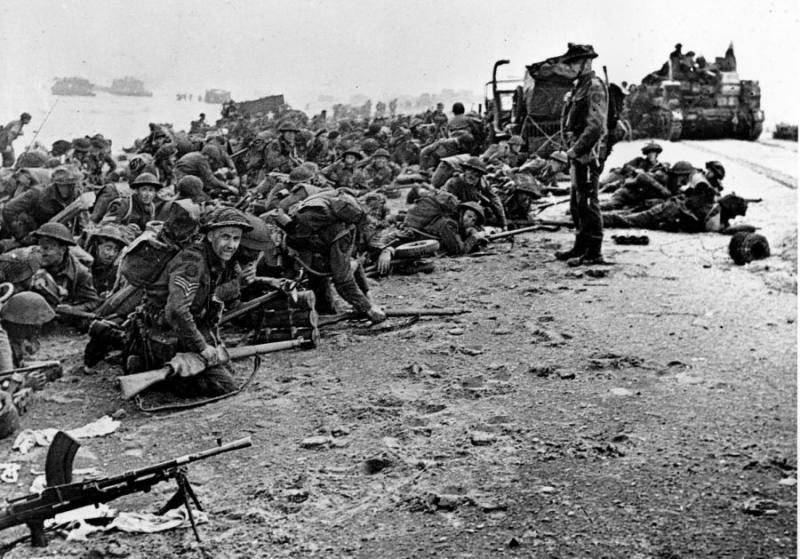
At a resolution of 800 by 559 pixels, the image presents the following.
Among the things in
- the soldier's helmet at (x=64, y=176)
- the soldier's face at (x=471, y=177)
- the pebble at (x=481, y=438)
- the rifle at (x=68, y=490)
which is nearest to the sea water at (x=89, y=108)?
the soldier's helmet at (x=64, y=176)

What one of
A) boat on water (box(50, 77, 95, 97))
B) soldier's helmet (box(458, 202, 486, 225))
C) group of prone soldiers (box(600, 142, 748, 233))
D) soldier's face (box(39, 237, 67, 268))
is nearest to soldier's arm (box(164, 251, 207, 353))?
boat on water (box(50, 77, 95, 97))

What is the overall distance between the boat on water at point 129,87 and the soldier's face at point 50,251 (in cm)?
131

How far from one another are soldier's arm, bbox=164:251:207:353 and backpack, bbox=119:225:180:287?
0.09m

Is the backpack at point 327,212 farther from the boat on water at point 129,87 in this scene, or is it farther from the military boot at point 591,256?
the military boot at point 591,256

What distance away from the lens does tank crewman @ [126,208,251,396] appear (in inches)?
172

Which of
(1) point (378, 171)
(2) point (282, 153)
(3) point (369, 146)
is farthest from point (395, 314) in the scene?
(3) point (369, 146)

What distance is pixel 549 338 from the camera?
5441 millimetres

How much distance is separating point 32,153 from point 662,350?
10.7m

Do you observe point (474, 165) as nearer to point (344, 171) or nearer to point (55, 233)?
point (344, 171)

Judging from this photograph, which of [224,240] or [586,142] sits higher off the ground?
[586,142]

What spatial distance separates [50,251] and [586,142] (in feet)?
16.1

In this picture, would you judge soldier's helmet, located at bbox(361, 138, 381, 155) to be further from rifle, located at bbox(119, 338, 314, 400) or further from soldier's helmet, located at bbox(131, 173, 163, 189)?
rifle, located at bbox(119, 338, 314, 400)

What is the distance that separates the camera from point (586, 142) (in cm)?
730

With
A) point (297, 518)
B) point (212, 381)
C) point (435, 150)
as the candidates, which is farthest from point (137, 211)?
point (435, 150)
